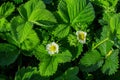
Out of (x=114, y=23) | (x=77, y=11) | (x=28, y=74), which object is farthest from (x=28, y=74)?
(x=114, y=23)

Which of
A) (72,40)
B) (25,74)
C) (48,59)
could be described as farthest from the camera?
(72,40)

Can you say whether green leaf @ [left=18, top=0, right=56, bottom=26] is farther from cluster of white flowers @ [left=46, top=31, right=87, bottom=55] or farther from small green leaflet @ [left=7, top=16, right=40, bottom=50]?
cluster of white flowers @ [left=46, top=31, right=87, bottom=55]

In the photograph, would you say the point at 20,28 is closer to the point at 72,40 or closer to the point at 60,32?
the point at 60,32

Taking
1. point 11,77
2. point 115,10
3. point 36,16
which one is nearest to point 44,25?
point 36,16

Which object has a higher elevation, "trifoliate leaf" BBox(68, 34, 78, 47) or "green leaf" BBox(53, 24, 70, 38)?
"green leaf" BBox(53, 24, 70, 38)

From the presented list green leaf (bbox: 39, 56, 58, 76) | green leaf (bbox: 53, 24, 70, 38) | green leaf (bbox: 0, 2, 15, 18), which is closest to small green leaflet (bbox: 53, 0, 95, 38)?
green leaf (bbox: 53, 24, 70, 38)

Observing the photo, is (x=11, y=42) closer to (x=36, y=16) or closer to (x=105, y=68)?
(x=36, y=16)

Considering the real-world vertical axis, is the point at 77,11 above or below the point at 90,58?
above

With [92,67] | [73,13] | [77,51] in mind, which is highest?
[73,13]
